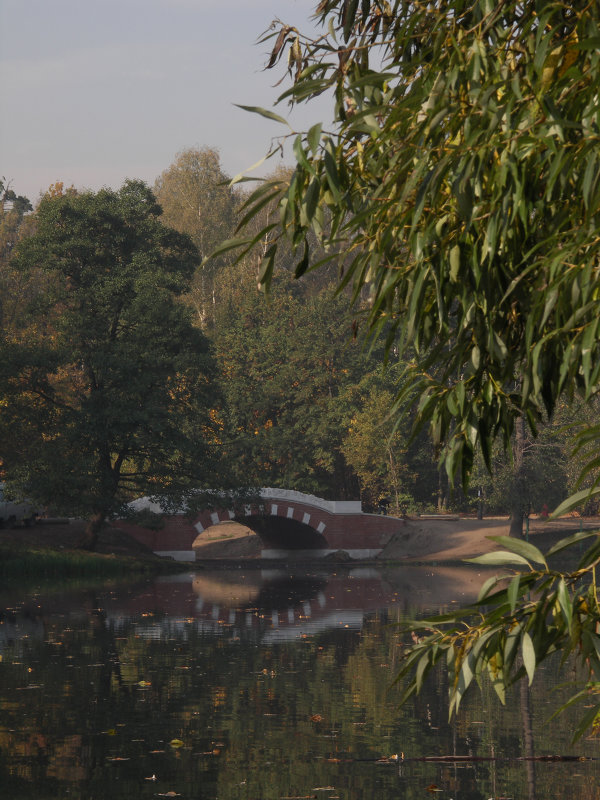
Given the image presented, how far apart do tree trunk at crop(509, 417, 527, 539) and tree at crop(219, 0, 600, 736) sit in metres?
42.7

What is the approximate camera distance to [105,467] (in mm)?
43281

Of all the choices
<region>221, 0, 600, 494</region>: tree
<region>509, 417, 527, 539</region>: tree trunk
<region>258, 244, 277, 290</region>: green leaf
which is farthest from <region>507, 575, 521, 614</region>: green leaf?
<region>509, 417, 527, 539</region>: tree trunk

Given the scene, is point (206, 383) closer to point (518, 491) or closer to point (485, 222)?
point (518, 491)

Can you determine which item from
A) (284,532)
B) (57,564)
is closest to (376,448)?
(284,532)

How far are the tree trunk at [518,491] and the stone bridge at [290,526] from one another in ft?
24.1

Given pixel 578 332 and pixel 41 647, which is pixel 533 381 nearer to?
pixel 578 332

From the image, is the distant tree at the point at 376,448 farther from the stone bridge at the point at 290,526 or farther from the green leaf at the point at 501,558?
the green leaf at the point at 501,558

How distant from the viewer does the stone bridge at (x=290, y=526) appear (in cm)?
5128

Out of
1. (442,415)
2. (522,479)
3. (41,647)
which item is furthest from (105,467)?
(442,415)

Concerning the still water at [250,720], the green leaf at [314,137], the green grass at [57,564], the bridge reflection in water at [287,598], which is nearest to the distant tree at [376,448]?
the bridge reflection in water at [287,598]

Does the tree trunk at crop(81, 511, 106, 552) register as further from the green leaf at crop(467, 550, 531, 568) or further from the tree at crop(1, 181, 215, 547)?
the green leaf at crop(467, 550, 531, 568)

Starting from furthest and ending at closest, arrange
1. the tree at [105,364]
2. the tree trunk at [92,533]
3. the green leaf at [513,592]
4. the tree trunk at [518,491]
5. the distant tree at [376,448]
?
the distant tree at [376,448]
the tree trunk at [518,491]
the tree trunk at [92,533]
the tree at [105,364]
the green leaf at [513,592]

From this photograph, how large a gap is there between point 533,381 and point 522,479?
44129mm

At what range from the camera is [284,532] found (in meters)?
59.9
